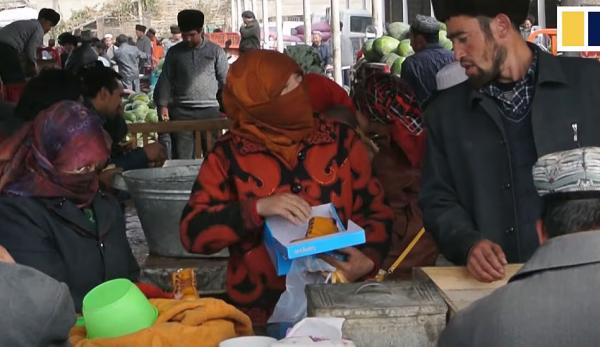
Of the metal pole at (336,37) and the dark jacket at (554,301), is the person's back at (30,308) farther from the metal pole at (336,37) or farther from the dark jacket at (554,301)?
the metal pole at (336,37)

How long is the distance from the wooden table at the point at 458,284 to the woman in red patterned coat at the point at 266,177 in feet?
1.30

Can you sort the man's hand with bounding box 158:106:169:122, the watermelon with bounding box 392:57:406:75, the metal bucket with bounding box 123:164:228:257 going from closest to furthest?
the metal bucket with bounding box 123:164:228:257 → the man's hand with bounding box 158:106:169:122 → the watermelon with bounding box 392:57:406:75

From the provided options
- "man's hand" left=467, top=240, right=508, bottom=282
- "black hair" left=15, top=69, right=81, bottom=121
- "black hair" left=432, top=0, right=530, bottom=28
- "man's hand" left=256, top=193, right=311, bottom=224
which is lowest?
"man's hand" left=467, top=240, right=508, bottom=282

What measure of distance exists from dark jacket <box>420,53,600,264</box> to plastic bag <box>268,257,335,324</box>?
1.16ft

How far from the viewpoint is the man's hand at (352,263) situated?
271 cm

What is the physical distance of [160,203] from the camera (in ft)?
13.5

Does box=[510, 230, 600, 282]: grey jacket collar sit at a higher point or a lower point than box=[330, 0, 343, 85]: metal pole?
higher

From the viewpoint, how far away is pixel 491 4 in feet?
8.96

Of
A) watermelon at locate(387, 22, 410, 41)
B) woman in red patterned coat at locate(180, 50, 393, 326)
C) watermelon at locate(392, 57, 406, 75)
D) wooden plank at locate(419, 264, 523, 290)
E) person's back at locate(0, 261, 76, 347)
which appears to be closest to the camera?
person's back at locate(0, 261, 76, 347)

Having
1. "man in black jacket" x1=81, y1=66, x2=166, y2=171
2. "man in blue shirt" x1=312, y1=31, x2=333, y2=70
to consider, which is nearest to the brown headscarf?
"man in black jacket" x1=81, y1=66, x2=166, y2=171

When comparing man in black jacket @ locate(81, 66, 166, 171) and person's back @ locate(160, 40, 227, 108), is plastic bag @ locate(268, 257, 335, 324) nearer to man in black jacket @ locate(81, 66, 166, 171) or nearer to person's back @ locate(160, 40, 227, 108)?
man in black jacket @ locate(81, 66, 166, 171)

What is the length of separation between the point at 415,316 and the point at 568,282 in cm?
63

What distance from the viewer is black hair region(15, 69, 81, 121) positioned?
14.0 feet

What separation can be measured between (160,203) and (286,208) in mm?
1575
